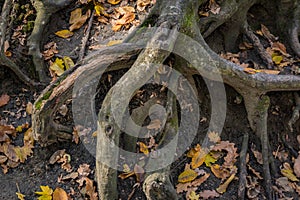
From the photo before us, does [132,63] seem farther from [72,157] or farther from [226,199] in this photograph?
[226,199]

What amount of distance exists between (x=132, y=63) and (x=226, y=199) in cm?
155

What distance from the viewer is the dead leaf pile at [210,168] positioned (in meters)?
4.31

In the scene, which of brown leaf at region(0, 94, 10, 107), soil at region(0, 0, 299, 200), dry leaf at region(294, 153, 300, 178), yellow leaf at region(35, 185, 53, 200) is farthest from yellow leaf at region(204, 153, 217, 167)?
brown leaf at region(0, 94, 10, 107)

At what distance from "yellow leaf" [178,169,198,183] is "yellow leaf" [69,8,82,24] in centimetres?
216

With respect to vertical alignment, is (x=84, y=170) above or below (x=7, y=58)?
below

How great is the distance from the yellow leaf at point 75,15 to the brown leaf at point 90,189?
1937 mm

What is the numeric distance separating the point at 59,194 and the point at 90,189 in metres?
0.29

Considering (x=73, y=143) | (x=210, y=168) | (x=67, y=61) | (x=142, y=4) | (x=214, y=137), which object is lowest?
(x=210, y=168)

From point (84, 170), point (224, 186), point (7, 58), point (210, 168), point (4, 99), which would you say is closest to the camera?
point (84, 170)

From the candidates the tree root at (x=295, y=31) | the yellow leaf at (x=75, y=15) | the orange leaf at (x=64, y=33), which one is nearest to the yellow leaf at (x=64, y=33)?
the orange leaf at (x=64, y=33)

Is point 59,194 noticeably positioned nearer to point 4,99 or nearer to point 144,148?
point 144,148

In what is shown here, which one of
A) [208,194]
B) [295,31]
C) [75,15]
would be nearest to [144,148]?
[208,194]

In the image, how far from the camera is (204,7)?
4.91 metres

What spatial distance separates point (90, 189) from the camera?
4176 millimetres
